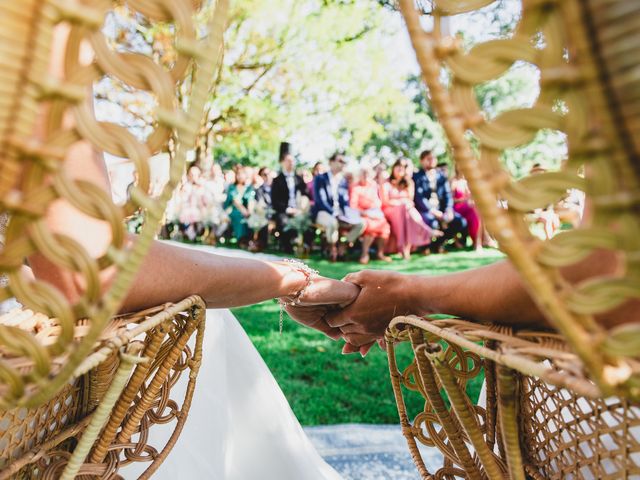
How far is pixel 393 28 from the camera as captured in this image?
518 inches

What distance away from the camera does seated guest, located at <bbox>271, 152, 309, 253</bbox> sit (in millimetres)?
9469

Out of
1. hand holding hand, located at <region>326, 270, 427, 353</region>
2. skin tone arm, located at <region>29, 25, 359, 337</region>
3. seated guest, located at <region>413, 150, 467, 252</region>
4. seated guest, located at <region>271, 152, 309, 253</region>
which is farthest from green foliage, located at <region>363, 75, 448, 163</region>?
skin tone arm, located at <region>29, 25, 359, 337</region>

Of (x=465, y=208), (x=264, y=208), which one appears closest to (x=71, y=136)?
(x=264, y=208)

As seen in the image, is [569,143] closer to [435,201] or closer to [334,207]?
[334,207]

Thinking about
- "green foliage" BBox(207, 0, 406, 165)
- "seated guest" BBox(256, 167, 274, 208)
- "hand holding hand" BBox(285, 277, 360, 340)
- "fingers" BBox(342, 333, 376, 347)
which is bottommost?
"fingers" BBox(342, 333, 376, 347)

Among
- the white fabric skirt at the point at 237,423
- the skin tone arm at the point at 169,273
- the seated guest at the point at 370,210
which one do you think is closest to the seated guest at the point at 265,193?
the seated guest at the point at 370,210

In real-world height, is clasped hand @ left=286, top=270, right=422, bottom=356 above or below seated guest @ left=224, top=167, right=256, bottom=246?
below

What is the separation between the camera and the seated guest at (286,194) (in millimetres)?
9469

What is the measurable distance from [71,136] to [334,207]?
335 inches

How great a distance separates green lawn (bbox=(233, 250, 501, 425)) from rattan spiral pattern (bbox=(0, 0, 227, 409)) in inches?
84.2

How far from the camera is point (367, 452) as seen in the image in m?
2.21

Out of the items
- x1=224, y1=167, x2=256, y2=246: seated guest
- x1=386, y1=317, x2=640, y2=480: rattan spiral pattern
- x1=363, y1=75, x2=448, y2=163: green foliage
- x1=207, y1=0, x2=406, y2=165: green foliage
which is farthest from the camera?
x1=363, y1=75, x2=448, y2=163: green foliage

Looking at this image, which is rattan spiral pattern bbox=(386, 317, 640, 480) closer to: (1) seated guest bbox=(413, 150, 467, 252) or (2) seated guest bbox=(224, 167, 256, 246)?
(1) seated guest bbox=(413, 150, 467, 252)

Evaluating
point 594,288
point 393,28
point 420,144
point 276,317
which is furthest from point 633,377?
point 420,144
